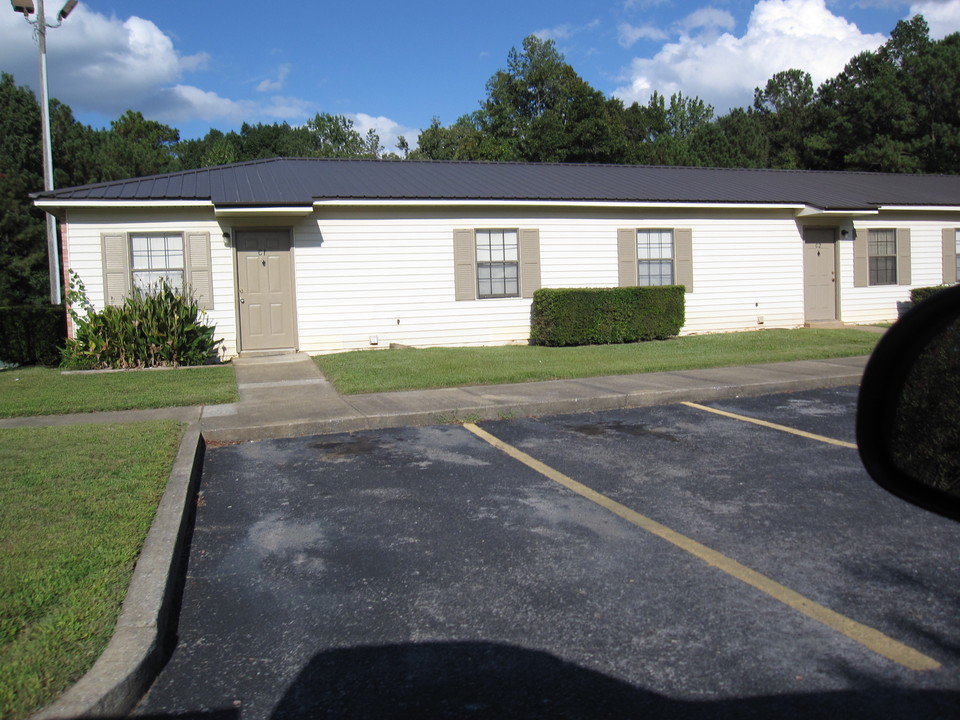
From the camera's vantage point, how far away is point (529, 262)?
16.3 metres

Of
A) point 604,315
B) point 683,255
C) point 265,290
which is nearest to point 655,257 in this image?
point 683,255

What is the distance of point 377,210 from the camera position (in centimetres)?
1543

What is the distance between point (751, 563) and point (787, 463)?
2.44 m

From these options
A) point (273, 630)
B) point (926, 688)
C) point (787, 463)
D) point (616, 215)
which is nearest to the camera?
point (926, 688)

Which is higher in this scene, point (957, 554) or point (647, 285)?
point (647, 285)

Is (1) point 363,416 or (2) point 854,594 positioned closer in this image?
(2) point 854,594

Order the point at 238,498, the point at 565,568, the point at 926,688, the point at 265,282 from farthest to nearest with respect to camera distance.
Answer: the point at 265,282, the point at 238,498, the point at 565,568, the point at 926,688

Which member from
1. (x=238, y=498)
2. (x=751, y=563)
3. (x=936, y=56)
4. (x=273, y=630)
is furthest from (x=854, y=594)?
(x=936, y=56)

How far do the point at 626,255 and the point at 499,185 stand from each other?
2.98 meters

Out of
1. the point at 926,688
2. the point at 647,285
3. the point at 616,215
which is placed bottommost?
the point at 926,688

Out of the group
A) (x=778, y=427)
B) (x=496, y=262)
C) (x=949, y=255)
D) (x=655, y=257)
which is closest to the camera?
(x=778, y=427)

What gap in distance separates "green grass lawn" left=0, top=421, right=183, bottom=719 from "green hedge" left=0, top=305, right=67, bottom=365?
7.32m

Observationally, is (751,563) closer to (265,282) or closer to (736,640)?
(736,640)

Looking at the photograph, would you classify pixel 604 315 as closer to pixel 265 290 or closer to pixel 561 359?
pixel 561 359
